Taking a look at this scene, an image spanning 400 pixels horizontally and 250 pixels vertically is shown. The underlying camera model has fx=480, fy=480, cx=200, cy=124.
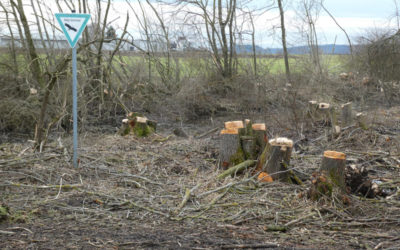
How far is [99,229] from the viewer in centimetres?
513

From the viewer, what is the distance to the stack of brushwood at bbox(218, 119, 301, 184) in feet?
22.3

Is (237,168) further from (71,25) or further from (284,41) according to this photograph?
(284,41)

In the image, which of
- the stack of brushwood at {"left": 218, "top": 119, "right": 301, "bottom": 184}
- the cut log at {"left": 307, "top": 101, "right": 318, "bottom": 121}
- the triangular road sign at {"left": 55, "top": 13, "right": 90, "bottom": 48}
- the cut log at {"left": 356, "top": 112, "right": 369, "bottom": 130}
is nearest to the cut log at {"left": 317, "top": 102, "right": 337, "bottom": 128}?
the cut log at {"left": 307, "top": 101, "right": 318, "bottom": 121}

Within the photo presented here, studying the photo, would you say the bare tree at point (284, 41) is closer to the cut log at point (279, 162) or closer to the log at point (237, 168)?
the log at point (237, 168)

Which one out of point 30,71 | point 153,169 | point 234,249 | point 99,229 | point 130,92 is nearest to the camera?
point 234,249

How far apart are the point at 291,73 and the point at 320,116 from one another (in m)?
6.66

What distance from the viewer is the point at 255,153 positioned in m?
7.67

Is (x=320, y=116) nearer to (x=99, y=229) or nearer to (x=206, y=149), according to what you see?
(x=206, y=149)

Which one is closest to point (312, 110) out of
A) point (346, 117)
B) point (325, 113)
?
point (325, 113)

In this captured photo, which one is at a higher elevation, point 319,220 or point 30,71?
point 30,71

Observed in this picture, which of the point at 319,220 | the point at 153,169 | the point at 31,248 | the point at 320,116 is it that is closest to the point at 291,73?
the point at 320,116

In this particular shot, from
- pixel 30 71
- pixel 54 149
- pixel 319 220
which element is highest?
pixel 30 71

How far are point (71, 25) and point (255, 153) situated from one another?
11.2ft

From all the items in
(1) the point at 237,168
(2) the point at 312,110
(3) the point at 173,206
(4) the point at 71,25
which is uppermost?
(4) the point at 71,25
